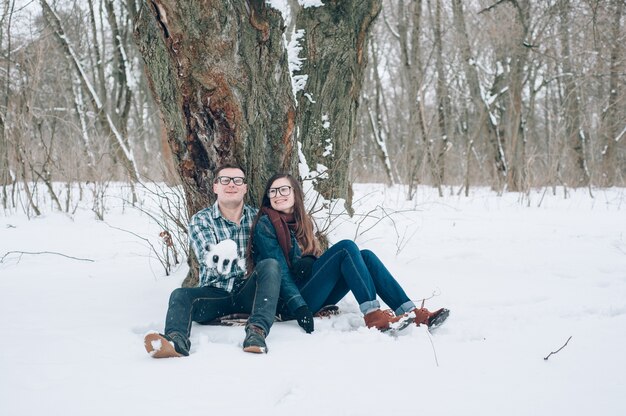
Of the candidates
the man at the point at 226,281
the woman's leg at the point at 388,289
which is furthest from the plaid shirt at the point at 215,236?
the woman's leg at the point at 388,289

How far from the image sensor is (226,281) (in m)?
2.88

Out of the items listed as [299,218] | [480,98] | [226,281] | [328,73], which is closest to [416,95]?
[480,98]

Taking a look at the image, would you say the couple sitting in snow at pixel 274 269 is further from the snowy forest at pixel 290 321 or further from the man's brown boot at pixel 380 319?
the snowy forest at pixel 290 321

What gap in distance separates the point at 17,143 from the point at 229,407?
583 cm

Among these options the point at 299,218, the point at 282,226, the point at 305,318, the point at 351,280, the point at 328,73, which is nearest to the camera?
the point at 305,318

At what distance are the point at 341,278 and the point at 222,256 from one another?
718 mm

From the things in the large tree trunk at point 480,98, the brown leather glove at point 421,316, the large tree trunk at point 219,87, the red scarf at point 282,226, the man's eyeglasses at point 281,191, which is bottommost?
the brown leather glove at point 421,316

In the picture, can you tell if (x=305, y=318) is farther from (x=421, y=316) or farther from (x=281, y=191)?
(x=281, y=191)

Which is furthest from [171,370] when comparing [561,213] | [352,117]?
[561,213]

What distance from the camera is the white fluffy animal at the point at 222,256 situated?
2.81 metres

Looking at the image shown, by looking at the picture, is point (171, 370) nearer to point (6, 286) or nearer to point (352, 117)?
point (6, 286)

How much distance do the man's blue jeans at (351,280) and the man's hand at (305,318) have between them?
21 centimetres

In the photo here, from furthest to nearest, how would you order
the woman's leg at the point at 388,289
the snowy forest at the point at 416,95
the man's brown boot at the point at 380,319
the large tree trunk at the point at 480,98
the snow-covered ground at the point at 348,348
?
the large tree trunk at the point at 480,98 < the snowy forest at the point at 416,95 < the woman's leg at the point at 388,289 < the man's brown boot at the point at 380,319 < the snow-covered ground at the point at 348,348

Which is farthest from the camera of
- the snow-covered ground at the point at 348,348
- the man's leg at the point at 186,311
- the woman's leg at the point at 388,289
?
the woman's leg at the point at 388,289
